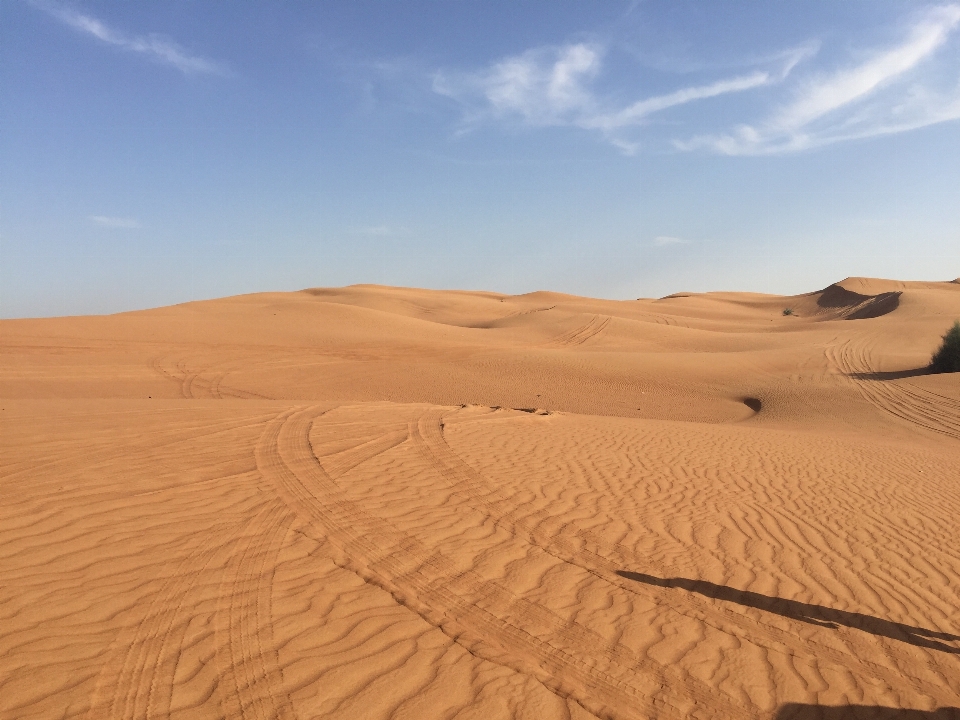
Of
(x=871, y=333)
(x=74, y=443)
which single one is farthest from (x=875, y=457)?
(x=871, y=333)

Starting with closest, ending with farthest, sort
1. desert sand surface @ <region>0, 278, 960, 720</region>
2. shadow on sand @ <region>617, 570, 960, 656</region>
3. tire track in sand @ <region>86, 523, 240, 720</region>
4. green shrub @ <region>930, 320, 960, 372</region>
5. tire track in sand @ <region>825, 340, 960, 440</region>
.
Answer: tire track in sand @ <region>86, 523, 240, 720</region> < desert sand surface @ <region>0, 278, 960, 720</region> < shadow on sand @ <region>617, 570, 960, 656</region> < tire track in sand @ <region>825, 340, 960, 440</region> < green shrub @ <region>930, 320, 960, 372</region>

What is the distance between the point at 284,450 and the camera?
8539 millimetres

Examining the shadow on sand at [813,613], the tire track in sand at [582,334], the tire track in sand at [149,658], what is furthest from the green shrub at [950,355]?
the tire track in sand at [149,658]

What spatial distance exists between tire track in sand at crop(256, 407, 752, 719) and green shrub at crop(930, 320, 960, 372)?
21.7 m

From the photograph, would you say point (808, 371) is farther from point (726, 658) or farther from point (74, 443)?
point (74, 443)

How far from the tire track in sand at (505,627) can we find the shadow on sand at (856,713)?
31 cm

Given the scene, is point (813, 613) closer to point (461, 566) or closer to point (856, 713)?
point (856, 713)

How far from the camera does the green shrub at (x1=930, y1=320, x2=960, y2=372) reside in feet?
66.2

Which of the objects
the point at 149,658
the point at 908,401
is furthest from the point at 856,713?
the point at 908,401

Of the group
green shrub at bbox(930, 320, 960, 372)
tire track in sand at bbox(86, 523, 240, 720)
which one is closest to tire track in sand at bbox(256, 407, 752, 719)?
tire track in sand at bbox(86, 523, 240, 720)

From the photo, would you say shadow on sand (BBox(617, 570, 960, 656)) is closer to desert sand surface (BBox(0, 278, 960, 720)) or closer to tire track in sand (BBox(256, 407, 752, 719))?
desert sand surface (BBox(0, 278, 960, 720))

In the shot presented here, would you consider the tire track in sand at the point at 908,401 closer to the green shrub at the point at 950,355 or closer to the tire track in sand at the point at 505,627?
the green shrub at the point at 950,355

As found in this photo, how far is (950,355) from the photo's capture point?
2033cm

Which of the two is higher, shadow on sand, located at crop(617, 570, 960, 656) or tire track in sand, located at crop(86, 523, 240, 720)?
tire track in sand, located at crop(86, 523, 240, 720)
